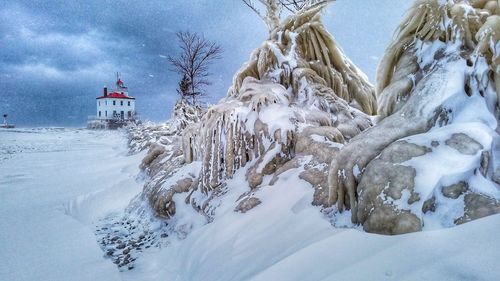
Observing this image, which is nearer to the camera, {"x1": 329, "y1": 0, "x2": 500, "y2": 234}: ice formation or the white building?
{"x1": 329, "y1": 0, "x2": 500, "y2": 234}: ice formation

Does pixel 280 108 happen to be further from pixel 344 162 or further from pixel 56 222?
pixel 56 222

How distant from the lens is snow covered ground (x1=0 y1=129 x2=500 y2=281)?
4.64ft

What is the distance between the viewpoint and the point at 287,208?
3.00 metres

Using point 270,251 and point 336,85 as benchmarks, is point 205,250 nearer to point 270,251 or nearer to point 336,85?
point 270,251

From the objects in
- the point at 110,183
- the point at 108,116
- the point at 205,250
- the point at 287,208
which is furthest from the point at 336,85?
the point at 108,116

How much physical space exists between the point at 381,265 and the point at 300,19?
242 inches

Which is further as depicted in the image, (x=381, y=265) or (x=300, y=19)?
(x=300, y=19)

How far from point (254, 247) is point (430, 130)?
1.83 metres

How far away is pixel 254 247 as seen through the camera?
262cm

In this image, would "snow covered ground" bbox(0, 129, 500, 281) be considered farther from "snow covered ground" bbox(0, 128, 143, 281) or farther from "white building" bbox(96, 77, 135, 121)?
"white building" bbox(96, 77, 135, 121)

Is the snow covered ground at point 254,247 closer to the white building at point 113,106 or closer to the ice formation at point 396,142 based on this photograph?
the ice formation at point 396,142

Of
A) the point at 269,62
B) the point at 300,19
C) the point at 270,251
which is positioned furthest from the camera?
the point at 300,19

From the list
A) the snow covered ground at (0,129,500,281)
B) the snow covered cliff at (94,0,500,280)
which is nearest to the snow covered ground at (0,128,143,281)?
the snow covered ground at (0,129,500,281)

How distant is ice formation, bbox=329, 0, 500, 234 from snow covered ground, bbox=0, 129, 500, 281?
230 mm
